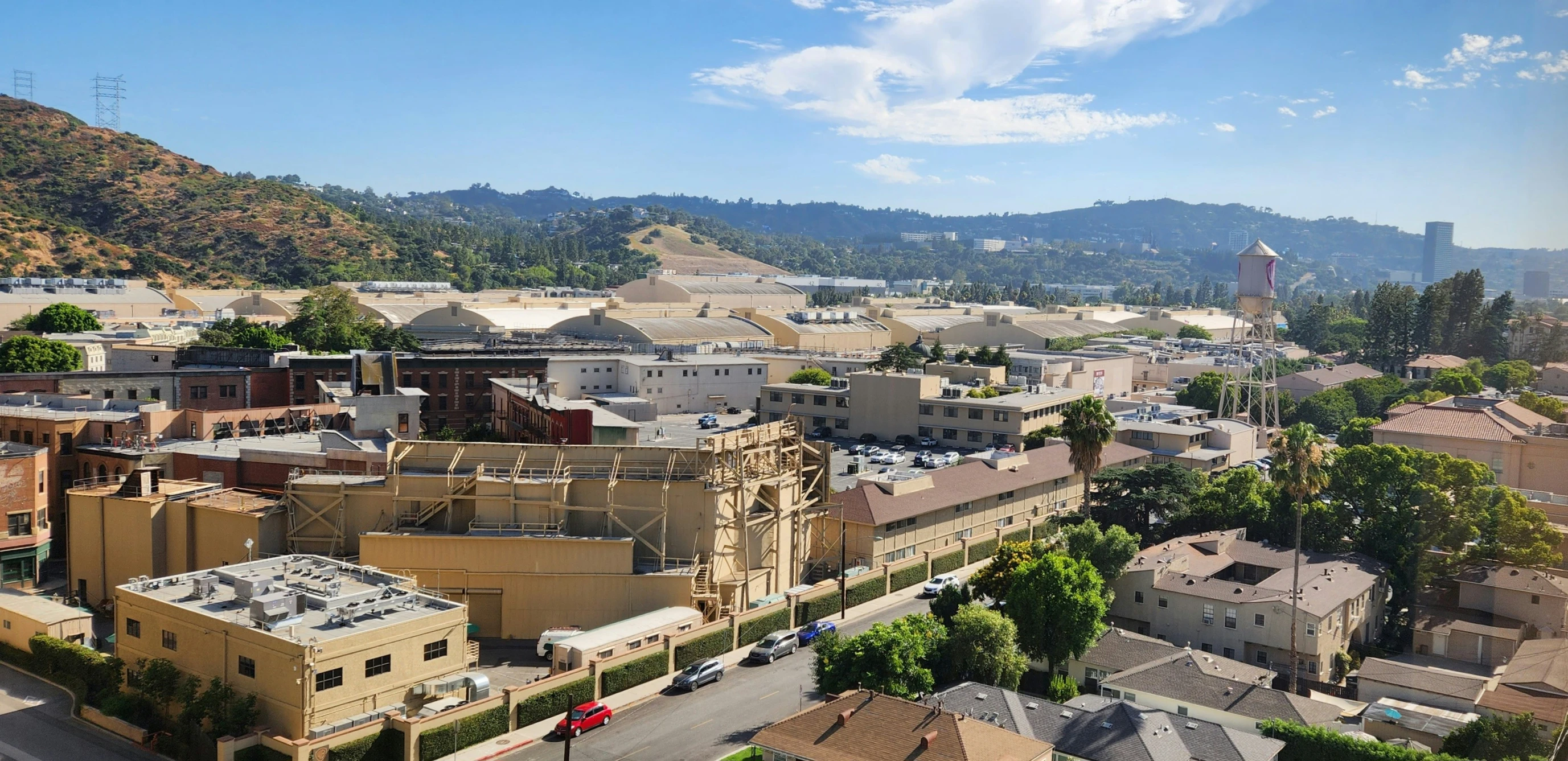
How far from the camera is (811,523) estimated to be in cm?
4756

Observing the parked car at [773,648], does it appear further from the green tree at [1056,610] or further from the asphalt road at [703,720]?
the green tree at [1056,610]

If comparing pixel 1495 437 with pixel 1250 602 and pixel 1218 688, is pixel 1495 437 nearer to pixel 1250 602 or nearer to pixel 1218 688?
pixel 1250 602

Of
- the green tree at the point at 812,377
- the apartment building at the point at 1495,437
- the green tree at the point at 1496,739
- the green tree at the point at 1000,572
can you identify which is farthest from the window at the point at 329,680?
the green tree at the point at 812,377

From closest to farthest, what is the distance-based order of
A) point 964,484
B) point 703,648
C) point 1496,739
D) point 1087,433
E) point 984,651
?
point 1496,739, point 984,651, point 703,648, point 1087,433, point 964,484

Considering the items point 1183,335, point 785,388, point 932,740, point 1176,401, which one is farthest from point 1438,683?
point 1183,335

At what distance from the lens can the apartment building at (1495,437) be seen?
2014 inches

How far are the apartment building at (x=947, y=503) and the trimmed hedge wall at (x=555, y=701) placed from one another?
617 inches

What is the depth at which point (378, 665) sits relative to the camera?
30.2 meters

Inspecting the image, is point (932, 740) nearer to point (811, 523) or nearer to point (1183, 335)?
point (811, 523)

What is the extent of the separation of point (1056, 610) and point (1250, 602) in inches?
354

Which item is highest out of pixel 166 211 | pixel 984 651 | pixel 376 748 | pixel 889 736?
pixel 166 211

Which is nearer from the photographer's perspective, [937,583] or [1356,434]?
[937,583]

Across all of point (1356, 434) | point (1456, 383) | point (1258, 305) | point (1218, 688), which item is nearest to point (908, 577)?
point (1218, 688)

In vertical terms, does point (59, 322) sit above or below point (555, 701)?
above
